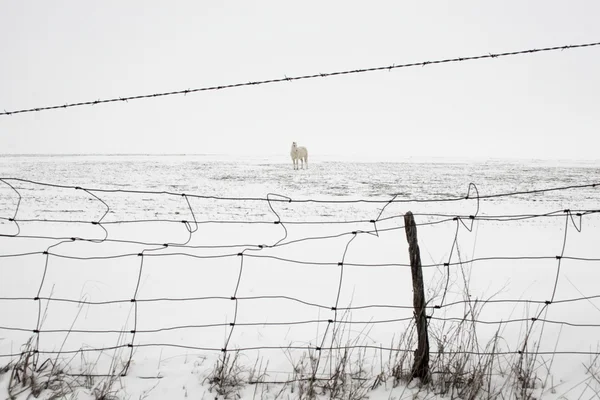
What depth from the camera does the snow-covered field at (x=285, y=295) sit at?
312 centimetres

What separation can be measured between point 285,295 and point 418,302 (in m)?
3.24

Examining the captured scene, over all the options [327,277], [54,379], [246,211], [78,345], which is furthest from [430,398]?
[246,211]

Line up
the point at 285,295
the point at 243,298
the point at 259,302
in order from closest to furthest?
1. the point at 243,298
2. the point at 259,302
3. the point at 285,295

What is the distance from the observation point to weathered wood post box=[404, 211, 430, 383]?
2.91 m

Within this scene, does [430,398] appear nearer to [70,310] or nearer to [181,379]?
[181,379]

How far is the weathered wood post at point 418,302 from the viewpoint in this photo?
9.53 feet

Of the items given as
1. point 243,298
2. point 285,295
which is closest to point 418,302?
point 243,298

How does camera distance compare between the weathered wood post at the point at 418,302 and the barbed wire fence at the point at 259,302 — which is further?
the barbed wire fence at the point at 259,302

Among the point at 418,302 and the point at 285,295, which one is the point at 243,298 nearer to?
the point at 418,302

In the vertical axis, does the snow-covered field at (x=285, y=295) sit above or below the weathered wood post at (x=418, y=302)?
below

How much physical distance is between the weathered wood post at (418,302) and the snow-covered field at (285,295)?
0.11 m

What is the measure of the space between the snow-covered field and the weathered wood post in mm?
112

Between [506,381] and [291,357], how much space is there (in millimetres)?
1713

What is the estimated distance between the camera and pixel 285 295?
233 inches
